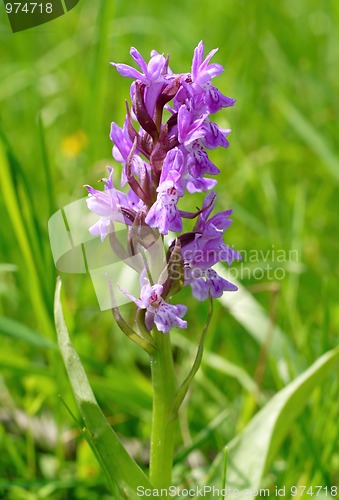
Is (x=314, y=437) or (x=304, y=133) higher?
(x=304, y=133)

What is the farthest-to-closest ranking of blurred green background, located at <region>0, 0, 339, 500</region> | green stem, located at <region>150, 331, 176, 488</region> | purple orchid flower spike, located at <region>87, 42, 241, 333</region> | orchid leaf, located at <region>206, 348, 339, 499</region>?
1. blurred green background, located at <region>0, 0, 339, 500</region>
2. orchid leaf, located at <region>206, 348, 339, 499</region>
3. green stem, located at <region>150, 331, 176, 488</region>
4. purple orchid flower spike, located at <region>87, 42, 241, 333</region>

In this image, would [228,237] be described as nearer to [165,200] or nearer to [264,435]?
[264,435]

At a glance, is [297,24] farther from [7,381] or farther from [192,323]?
[7,381]

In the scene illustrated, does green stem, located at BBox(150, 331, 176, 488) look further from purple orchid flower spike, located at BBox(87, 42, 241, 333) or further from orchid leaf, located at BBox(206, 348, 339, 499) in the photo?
orchid leaf, located at BBox(206, 348, 339, 499)

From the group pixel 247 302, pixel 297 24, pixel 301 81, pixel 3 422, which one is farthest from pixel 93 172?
pixel 297 24

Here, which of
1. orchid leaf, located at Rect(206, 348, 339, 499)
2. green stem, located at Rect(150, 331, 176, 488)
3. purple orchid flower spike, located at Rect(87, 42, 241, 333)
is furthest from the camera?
orchid leaf, located at Rect(206, 348, 339, 499)

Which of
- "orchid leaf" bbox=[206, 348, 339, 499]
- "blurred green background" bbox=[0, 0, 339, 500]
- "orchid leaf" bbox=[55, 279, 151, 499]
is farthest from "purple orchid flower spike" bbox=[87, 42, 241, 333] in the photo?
"blurred green background" bbox=[0, 0, 339, 500]

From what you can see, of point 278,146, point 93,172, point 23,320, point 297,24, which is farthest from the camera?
point 297,24

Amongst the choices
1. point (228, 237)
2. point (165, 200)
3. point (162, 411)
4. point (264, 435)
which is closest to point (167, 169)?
point (165, 200)
